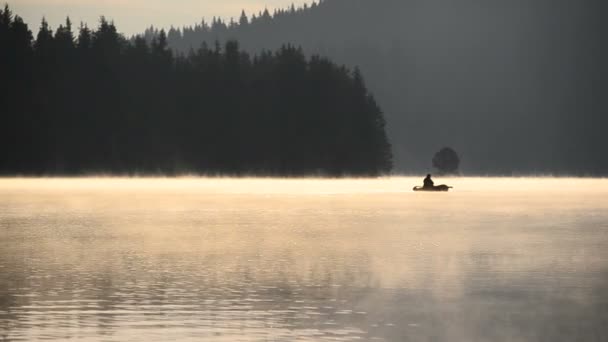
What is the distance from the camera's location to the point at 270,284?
90.7 feet

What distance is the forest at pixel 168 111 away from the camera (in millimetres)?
165375

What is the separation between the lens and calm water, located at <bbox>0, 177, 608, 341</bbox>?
21047 mm

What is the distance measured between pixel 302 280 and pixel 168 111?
152m

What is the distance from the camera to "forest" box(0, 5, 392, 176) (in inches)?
6511

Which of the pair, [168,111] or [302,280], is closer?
[302,280]

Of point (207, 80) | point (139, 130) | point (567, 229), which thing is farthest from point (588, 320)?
point (207, 80)

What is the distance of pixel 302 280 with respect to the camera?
28578 mm

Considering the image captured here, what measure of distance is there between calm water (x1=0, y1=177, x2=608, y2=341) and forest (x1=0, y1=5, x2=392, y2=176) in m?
113

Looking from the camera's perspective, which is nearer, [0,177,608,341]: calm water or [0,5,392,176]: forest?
[0,177,608,341]: calm water

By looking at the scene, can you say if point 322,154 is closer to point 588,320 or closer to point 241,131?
point 241,131

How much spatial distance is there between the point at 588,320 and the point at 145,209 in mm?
46650

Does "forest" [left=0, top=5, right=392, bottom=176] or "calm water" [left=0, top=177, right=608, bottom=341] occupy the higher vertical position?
"forest" [left=0, top=5, right=392, bottom=176]

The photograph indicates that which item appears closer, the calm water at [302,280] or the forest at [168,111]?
the calm water at [302,280]

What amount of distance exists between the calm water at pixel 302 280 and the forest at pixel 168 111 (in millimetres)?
112731
